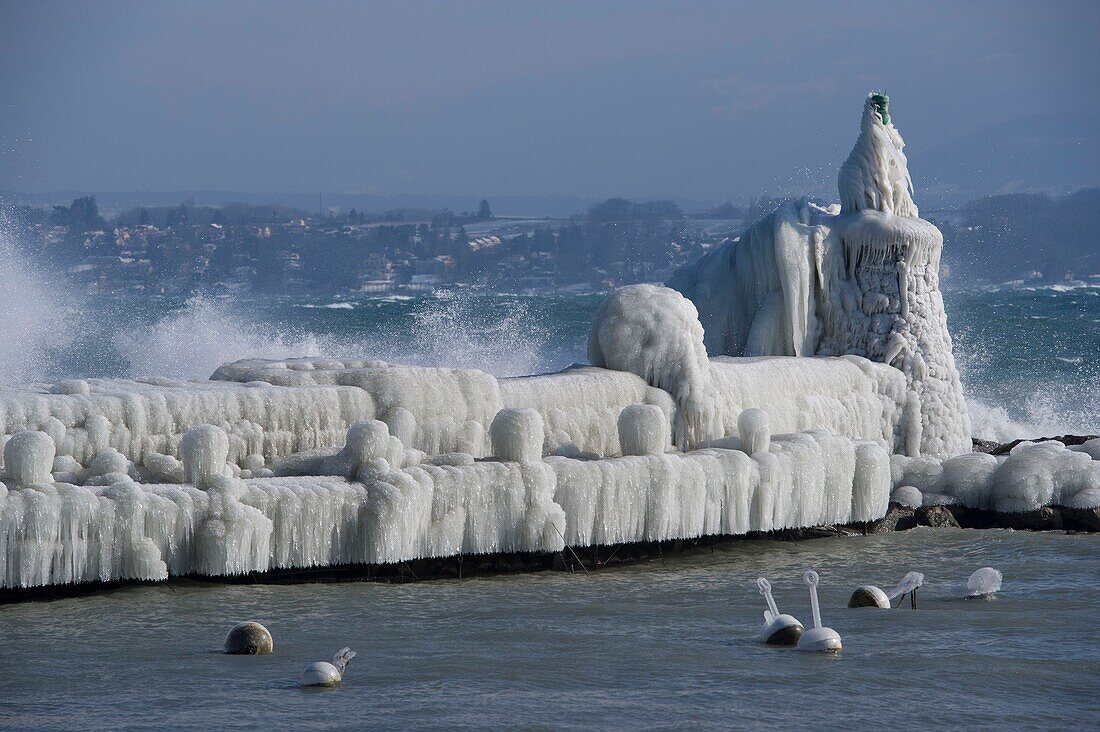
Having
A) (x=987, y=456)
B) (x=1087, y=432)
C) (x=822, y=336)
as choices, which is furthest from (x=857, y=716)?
(x=1087, y=432)

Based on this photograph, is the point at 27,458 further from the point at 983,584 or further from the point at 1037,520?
the point at 1037,520

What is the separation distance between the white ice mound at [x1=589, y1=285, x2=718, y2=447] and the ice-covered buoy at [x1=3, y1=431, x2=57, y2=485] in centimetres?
523

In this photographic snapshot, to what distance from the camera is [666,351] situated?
13.0 meters

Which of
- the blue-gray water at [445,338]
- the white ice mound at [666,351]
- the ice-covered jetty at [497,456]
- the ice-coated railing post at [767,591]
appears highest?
the white ice mound at [666,351]

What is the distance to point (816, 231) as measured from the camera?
1628cm

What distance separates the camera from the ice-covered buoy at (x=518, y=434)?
11.1m

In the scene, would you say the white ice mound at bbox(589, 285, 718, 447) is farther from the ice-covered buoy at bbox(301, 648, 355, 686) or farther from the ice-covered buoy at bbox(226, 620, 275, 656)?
the ice-covered buoy at bbox(301, 648, 355, 686)

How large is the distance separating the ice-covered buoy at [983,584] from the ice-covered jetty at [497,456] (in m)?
1.89

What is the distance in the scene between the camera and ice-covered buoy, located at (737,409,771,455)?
12188 mm

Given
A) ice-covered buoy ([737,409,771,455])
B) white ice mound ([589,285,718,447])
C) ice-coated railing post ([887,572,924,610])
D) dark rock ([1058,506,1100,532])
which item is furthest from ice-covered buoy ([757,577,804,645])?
dark rock ([1058,506,1100,532])

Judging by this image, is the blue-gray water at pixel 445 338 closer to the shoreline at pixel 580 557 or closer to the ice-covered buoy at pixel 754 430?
the shoreline at pixel 580 557

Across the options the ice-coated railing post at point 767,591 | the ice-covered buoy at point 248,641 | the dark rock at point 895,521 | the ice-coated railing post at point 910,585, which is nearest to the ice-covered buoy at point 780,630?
the ice-coated railing post at point 767,591

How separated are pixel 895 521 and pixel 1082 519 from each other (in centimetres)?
162

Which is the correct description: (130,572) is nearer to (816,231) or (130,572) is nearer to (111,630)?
(111,630)
